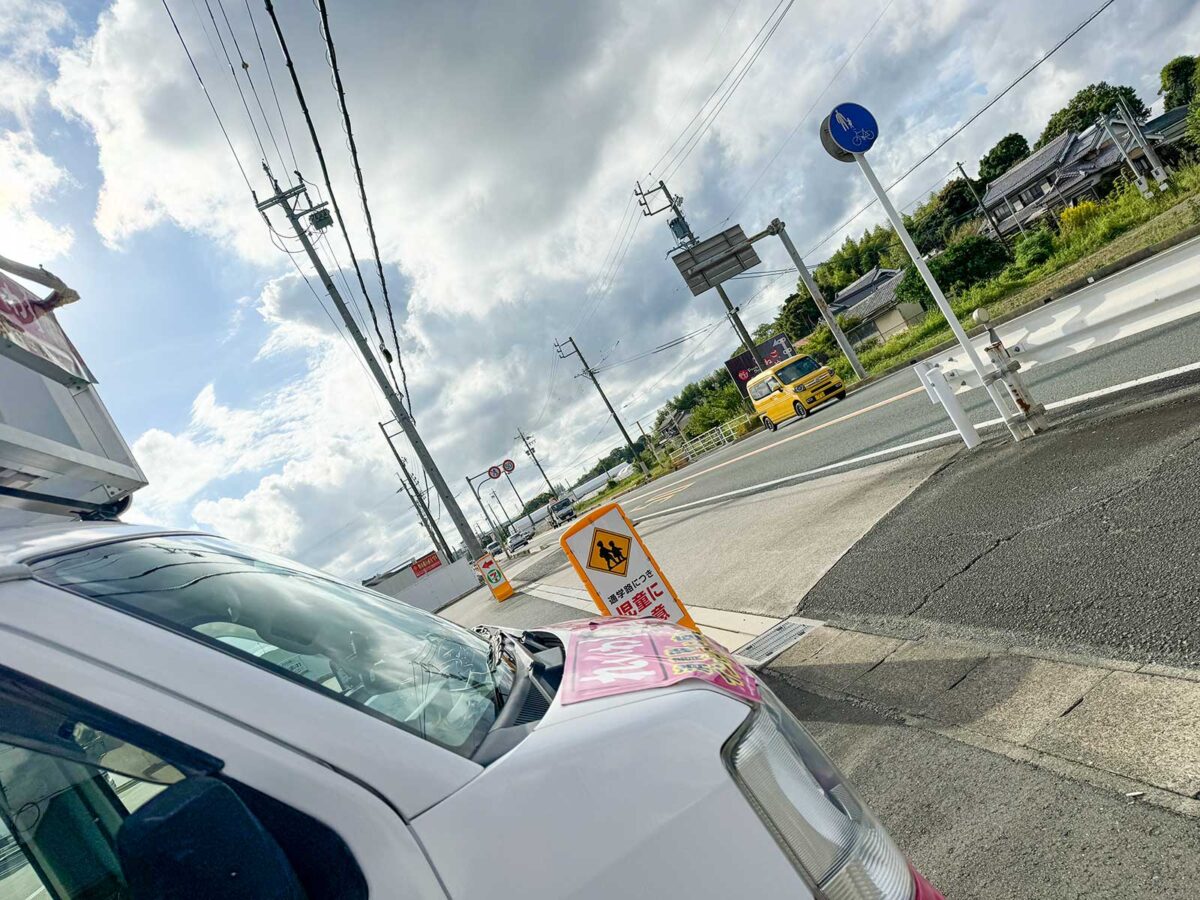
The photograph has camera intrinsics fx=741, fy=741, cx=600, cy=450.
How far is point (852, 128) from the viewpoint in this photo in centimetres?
762

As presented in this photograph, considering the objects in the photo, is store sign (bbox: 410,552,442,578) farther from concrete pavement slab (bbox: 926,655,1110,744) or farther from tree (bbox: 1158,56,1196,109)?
tree (bbox: 1158,56,1196,109)

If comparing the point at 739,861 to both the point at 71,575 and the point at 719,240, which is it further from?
the point at 719,240

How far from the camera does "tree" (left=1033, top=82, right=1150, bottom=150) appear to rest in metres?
71.1

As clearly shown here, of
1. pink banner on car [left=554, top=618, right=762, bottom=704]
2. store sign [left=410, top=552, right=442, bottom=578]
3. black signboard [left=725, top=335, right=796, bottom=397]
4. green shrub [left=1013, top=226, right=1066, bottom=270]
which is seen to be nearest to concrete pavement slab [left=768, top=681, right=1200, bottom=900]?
pink banner on car [left=554, top=618, right=762, bottom=704]

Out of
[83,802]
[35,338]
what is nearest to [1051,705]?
[83,802]

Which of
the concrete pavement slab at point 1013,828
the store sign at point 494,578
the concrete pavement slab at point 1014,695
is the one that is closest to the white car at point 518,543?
the store sign at point 494,578

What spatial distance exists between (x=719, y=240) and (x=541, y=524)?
48.0m

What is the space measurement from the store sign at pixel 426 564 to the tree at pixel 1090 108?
228 feet

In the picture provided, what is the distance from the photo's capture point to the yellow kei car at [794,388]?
78.8 ft

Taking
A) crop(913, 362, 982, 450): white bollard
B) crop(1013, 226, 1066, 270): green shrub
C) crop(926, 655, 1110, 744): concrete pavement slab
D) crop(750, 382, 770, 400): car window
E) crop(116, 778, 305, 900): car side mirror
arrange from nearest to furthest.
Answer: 1. crop(116, 778, 305, 900): car side mirror
2. crop(926, 655, 1110, 744): concrete pavement slab
3. crop(913, 362, 982, 450): white bollard
4. crop(750, 382, 770, 400): car window
5. crop(1013, 226, 1066, 270): green shrub

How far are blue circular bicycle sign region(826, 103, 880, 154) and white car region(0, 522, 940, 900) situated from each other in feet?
24.0

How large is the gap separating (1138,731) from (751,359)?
41.9 meters

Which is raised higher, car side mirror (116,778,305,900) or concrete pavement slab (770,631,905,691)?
car side mirror (116,778,305,900)

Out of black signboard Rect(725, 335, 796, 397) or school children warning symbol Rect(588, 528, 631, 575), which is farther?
black signboard Rect(725, 335, 796, 397)
